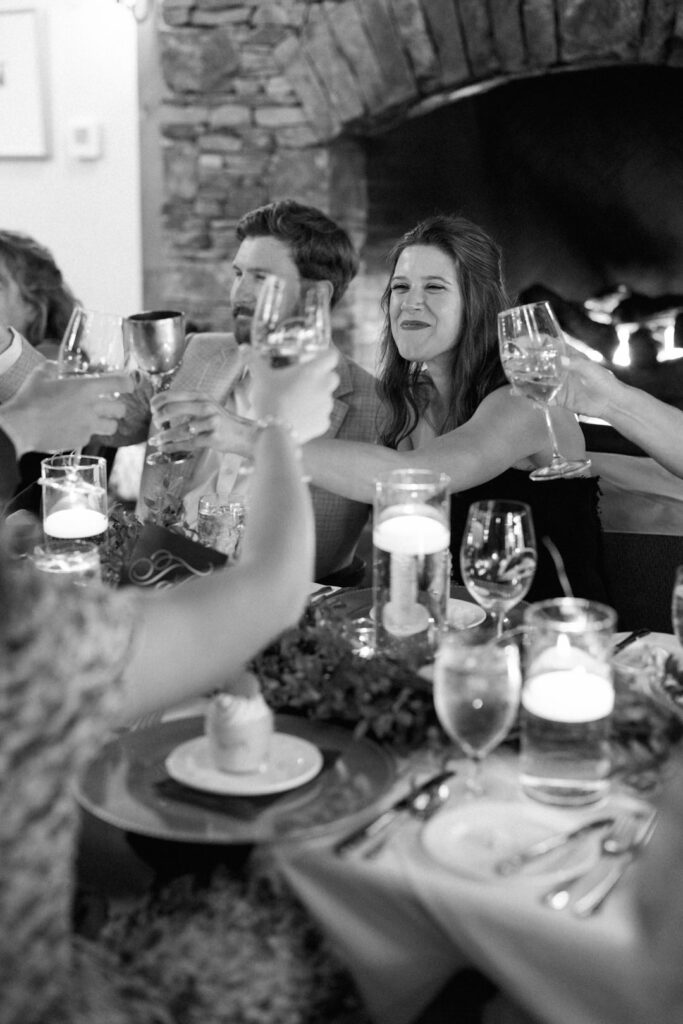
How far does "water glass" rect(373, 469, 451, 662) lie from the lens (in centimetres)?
173

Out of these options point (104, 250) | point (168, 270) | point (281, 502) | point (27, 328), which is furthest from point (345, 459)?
point (104, 250)

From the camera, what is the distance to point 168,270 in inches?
182

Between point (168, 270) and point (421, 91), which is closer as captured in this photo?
point (421, 91)

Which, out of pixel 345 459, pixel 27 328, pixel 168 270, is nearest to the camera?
pixel 345 459

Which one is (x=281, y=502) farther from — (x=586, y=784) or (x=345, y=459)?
(x=345, y=459)

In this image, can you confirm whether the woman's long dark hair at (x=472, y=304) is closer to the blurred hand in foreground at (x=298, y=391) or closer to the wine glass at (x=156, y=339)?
the wine glass at (x=156, y=339)

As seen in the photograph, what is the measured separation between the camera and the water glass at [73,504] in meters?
2.17

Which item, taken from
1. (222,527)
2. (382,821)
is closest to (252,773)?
(382,821)

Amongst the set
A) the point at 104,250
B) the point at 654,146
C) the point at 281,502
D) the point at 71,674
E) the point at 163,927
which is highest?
the point at 654,146

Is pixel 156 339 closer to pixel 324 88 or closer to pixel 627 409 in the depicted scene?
pixel 627 409

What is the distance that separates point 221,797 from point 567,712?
1.22ft

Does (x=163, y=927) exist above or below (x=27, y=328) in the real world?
below

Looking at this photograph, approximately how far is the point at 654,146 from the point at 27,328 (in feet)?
7.13

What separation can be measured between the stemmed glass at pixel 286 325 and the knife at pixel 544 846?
24.2 inches
